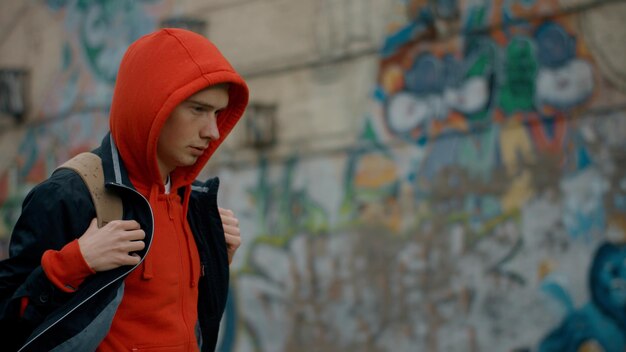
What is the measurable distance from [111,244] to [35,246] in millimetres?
198

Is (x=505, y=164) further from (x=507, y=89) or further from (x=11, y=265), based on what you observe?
(x=11, y=265)

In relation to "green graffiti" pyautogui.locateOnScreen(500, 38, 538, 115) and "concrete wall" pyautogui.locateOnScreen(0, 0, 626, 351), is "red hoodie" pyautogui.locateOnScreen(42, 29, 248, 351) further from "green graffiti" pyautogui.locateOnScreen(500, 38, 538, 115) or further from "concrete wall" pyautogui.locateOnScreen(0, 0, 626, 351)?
"green graffiti" pyautogui.locateOnScreen(500, 38, 538, 115)

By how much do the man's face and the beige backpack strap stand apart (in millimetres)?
212

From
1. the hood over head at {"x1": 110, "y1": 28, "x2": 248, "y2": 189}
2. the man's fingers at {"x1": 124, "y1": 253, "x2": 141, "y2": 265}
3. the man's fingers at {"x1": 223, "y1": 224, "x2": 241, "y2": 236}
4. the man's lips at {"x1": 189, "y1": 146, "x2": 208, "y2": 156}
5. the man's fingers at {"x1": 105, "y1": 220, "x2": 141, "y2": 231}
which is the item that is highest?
the hood over head at {"x1": 110, "y1": 28, "x2": 248, "y2": 189}

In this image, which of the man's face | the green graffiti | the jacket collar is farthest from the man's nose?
the green graffiti

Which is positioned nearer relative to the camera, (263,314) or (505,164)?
(505,164)

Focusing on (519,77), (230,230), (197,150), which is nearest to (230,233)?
(230,230)

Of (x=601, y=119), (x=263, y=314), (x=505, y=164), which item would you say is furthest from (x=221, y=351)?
(x=601, y=119)

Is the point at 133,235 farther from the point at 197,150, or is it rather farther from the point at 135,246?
the point at 197,150

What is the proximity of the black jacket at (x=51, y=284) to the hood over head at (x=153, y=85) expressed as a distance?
86 mm

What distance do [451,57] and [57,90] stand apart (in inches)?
267

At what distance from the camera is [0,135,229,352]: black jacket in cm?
268

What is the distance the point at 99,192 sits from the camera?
282 cm

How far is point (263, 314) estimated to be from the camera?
10633mm
